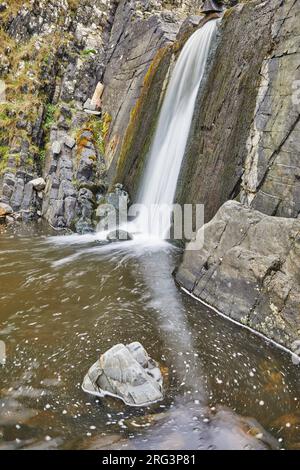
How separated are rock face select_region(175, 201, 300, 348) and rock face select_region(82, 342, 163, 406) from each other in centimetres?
231

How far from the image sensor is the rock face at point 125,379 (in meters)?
4.27

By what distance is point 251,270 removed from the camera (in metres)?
6.39

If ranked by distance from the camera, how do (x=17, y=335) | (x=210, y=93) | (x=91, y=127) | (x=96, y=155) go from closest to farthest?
(x=17, y=335) < (x=210, y=93) < (x=96, y=155) < (x=91, y=127)

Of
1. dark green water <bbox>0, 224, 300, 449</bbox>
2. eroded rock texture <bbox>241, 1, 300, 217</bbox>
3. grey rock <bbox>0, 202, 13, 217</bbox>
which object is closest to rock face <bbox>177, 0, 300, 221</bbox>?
eroded rock texture <bbox>241, 1, 300, 217</bbox>

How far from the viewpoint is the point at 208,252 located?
7.40m

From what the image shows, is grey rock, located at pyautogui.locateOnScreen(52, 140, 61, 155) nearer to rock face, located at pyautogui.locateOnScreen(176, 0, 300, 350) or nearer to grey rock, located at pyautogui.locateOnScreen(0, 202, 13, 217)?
grey rock, located at pyautogui.locateOnScreen(0, 202, 13, 217)

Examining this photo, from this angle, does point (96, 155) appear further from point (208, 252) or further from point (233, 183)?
point (208, 252)

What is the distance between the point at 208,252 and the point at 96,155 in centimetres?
1112

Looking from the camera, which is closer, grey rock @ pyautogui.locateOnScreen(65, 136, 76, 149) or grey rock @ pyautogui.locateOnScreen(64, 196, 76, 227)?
grey rock @ pyautogui.locateOnScreen(64, 196, 76, 227)

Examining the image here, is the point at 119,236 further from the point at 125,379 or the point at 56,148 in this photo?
the point at 125,379

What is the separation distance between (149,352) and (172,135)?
891 centimetres

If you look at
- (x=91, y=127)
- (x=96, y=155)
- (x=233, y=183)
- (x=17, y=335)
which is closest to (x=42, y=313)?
(x=17, y=335)

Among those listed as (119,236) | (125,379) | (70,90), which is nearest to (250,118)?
(119,236)

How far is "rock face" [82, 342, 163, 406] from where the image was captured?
168 inches
